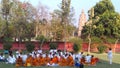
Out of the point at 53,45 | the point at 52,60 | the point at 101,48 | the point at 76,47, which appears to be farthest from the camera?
the point at 53,45

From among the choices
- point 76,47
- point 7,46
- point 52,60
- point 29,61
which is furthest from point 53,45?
point 29,61

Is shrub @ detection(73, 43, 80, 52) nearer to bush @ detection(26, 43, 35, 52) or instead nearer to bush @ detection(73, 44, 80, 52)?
bush @ detection(73, 44, 80, 52)

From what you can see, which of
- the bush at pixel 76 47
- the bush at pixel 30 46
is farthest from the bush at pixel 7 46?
the bush at pixel 76 47

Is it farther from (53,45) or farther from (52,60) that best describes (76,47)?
(52,60)

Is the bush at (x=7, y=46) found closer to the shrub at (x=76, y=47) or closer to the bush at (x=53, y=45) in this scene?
the bush at (x=53, y=45)

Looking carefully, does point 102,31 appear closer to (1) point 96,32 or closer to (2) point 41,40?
(1) point 96,32

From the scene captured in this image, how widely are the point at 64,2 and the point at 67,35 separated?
18.1ft

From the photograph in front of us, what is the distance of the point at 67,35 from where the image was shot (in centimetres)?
5238

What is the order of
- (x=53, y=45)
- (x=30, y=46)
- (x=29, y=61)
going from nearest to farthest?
(x=29, y=61) → (x=30, y=46) → (x=53, y=45)

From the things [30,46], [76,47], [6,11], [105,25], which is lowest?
[76,47]

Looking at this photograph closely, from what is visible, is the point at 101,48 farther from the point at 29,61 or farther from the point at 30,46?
the point at 29,61

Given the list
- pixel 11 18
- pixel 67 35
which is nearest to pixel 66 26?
pixel 67 35

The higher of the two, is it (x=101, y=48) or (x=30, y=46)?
(x=30, y=46)

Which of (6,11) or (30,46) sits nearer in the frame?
(30,46)
